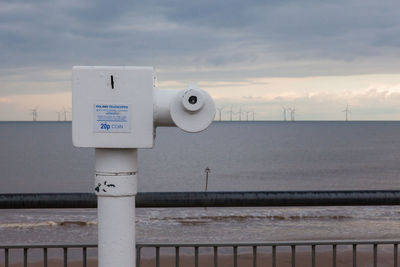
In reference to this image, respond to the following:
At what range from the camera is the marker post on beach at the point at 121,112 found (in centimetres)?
177

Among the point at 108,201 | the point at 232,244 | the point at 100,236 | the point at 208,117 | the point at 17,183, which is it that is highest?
the point at 208,117

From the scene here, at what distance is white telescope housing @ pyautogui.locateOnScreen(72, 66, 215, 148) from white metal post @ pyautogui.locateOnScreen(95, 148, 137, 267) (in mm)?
73

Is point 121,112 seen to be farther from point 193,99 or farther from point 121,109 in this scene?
point 193,99

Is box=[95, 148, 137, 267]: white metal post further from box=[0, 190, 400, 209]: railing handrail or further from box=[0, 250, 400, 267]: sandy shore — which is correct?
box=[0, 250, 400, 267]: sandy shore

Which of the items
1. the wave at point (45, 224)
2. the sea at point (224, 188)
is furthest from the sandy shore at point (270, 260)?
the wave at point (45, 224)

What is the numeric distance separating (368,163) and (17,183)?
46494 mm

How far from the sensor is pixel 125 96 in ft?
5.85

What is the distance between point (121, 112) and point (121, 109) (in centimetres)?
1

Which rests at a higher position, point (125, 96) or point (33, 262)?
point (125, 96)

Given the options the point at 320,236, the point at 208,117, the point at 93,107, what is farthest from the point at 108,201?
the point at 320,236

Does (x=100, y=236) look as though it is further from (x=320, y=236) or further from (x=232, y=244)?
(x=320, y=236)

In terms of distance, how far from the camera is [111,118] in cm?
178

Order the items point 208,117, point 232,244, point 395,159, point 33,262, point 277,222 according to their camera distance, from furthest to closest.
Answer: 1. point 395,159
2. point 277,222
3. point 33,262
4. point 232,244
5. point 208,117

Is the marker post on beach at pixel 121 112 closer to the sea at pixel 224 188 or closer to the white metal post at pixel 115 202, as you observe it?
the white metal post at pixel 115 202
